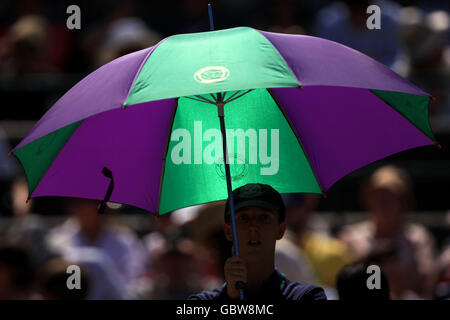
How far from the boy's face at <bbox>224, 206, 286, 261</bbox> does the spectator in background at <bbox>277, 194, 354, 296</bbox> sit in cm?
305

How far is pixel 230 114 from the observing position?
14.8ft

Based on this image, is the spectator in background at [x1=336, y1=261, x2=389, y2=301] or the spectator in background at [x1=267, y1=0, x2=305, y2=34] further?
the spectator in background at [x1=267, y1=0, x2=305, y2=34]

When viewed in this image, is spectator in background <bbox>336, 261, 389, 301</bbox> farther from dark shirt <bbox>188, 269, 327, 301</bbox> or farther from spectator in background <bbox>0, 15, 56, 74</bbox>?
spectator in background <bbox>0, 15, 56, 74</bbox>

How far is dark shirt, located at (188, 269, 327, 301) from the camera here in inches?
152

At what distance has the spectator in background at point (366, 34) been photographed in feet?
28.9

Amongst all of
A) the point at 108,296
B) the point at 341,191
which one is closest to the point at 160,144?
the point at 108,296

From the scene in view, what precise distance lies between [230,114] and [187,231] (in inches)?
120

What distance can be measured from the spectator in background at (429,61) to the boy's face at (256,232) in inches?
204

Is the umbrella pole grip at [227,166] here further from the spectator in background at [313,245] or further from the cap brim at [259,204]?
the spectator in background at [313,245]

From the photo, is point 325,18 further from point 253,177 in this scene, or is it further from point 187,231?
point 253,177

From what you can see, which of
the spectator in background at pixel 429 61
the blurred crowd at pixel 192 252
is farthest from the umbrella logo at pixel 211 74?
the spectator in background at pixel 429 61

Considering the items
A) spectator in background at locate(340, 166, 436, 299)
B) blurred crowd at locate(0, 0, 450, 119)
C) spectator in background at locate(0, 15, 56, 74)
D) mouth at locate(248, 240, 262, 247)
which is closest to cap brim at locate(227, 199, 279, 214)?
mouth at locate(248, 240, 262, 247)

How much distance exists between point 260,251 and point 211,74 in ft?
2.39

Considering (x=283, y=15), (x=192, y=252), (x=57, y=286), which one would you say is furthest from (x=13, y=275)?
(x=283, y=15)
